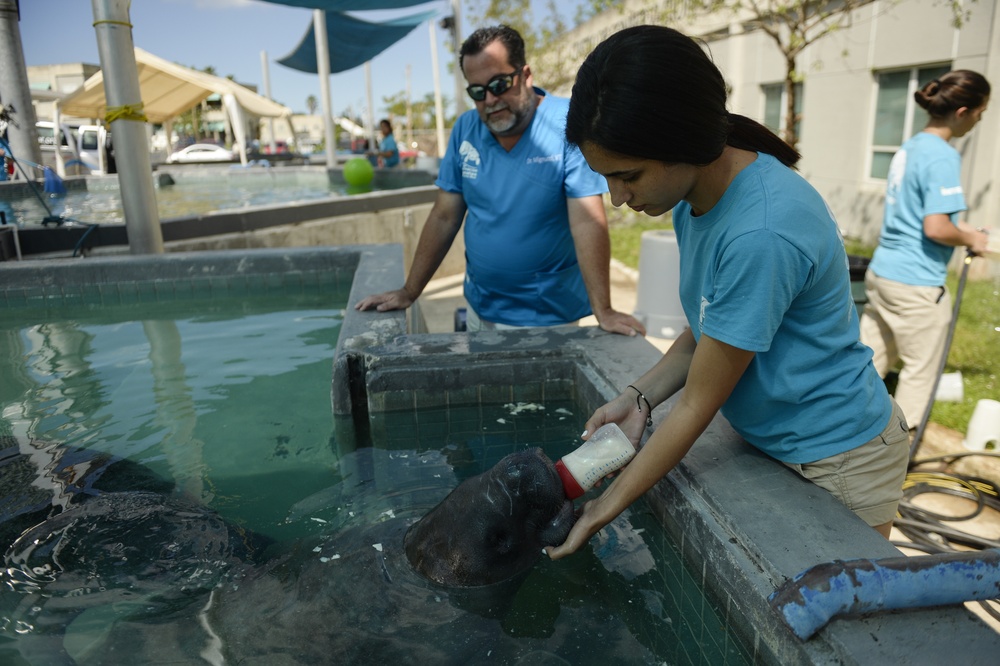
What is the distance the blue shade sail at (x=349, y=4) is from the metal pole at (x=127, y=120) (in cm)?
658

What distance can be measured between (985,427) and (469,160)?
369 cm

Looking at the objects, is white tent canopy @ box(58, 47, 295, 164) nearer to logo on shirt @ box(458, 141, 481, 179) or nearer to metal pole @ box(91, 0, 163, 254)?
metal pole @ box(91, 0, 163, 254)

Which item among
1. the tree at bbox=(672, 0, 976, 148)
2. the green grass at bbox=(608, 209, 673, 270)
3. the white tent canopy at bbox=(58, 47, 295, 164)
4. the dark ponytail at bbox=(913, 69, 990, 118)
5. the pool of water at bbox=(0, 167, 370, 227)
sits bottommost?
the green grass at bbox=(608, 209, 673, 270)

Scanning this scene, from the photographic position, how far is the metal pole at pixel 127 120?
18.6ft

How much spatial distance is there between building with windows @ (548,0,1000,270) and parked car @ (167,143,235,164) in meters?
21.3

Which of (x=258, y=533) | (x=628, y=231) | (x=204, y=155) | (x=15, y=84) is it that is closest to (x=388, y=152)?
(x=628, y=231)

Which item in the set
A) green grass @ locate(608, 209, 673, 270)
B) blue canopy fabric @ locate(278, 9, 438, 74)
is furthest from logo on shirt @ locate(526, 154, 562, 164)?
blue canopy fabric @ locate(278, 9, 438, 74)

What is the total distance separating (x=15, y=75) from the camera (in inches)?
412

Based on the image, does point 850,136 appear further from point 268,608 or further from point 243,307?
point 268,608

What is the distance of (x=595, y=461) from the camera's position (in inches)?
84.8

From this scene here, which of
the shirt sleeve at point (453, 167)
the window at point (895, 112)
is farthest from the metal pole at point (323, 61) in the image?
the shirt sleeve at point (453, 167)

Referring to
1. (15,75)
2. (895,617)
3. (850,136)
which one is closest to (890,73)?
(850,136)

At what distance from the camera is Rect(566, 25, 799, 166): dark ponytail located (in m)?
1.57

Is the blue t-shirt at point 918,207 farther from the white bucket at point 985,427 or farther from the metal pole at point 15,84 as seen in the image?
the metal pole at point 15,84
